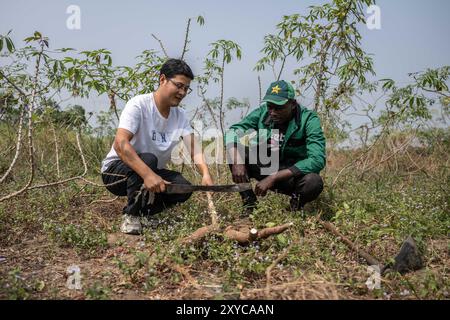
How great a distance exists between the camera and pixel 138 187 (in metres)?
3.41

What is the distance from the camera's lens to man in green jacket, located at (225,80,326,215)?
11.6ft

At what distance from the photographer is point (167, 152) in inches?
144

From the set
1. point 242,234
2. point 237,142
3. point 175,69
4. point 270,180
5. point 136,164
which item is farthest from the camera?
point 237,142

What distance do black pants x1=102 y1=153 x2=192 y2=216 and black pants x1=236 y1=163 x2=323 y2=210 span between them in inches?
24.0

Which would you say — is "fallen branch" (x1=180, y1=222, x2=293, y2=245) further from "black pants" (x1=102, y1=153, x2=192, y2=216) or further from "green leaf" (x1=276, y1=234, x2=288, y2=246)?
"black pants" (x1=102, y1=153, x2=192, y2=216)

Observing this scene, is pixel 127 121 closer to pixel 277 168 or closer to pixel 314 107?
pixel 277 168

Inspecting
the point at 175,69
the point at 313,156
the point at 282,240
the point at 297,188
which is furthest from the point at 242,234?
the point at 175,69

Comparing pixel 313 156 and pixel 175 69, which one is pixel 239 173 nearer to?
pixel 313 156

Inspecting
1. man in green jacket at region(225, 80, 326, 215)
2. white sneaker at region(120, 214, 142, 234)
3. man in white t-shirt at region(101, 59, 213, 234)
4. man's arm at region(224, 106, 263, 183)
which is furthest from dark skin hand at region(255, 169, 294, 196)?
white sneaker at region(120, 214, 142, 234)

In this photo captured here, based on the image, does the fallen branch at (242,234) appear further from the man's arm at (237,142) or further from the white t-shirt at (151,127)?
the white t-shirt at (151,127)

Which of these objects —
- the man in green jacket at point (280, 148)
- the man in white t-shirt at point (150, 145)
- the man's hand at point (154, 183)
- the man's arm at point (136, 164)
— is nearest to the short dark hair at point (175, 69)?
the man in white t-shirt at point (150, 145)

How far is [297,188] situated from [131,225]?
140 centimetres

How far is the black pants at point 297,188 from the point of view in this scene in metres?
3.57

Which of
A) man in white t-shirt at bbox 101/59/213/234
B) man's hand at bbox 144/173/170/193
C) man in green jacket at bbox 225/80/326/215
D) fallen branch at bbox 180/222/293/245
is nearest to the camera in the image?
fallen branch at bbox 180/222/293/245
